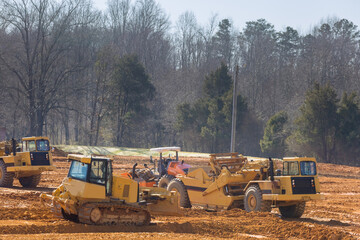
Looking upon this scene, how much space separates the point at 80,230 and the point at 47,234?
95 centimetres

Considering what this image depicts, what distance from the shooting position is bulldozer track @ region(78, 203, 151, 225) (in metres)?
13.6

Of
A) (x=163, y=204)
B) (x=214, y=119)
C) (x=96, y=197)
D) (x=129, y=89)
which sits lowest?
(x=163, y=204)

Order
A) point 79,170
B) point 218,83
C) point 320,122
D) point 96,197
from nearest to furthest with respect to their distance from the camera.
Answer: point 96,197 → point 79,170 → point 320,122 → point 218,83

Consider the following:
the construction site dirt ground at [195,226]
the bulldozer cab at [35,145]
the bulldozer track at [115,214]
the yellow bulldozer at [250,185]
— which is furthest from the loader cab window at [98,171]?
the bulldozer cab at [35,145]

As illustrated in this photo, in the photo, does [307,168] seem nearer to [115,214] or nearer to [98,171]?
[115,214]

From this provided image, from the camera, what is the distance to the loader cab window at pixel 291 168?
675 inches

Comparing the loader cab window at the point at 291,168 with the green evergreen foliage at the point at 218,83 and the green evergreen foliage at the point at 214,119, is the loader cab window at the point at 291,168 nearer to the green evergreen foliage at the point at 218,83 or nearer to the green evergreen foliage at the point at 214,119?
the green evergreen foliage at the point at 214,119

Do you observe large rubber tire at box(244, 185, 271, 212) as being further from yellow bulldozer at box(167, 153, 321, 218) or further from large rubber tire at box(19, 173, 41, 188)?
large rubber tire at box(19, 173, 41, 188)

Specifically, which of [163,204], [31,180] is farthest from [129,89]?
[163,204]

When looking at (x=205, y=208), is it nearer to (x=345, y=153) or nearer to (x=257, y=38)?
(x=345, y=153)

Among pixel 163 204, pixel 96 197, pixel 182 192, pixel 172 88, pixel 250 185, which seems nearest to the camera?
pixel 96 197

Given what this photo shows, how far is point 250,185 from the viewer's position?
1778cm

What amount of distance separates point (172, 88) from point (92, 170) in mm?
62270

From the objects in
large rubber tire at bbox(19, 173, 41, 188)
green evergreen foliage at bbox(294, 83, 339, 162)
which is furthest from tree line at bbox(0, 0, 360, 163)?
large rubber tire at bbox(19, 173, 41, 188)
